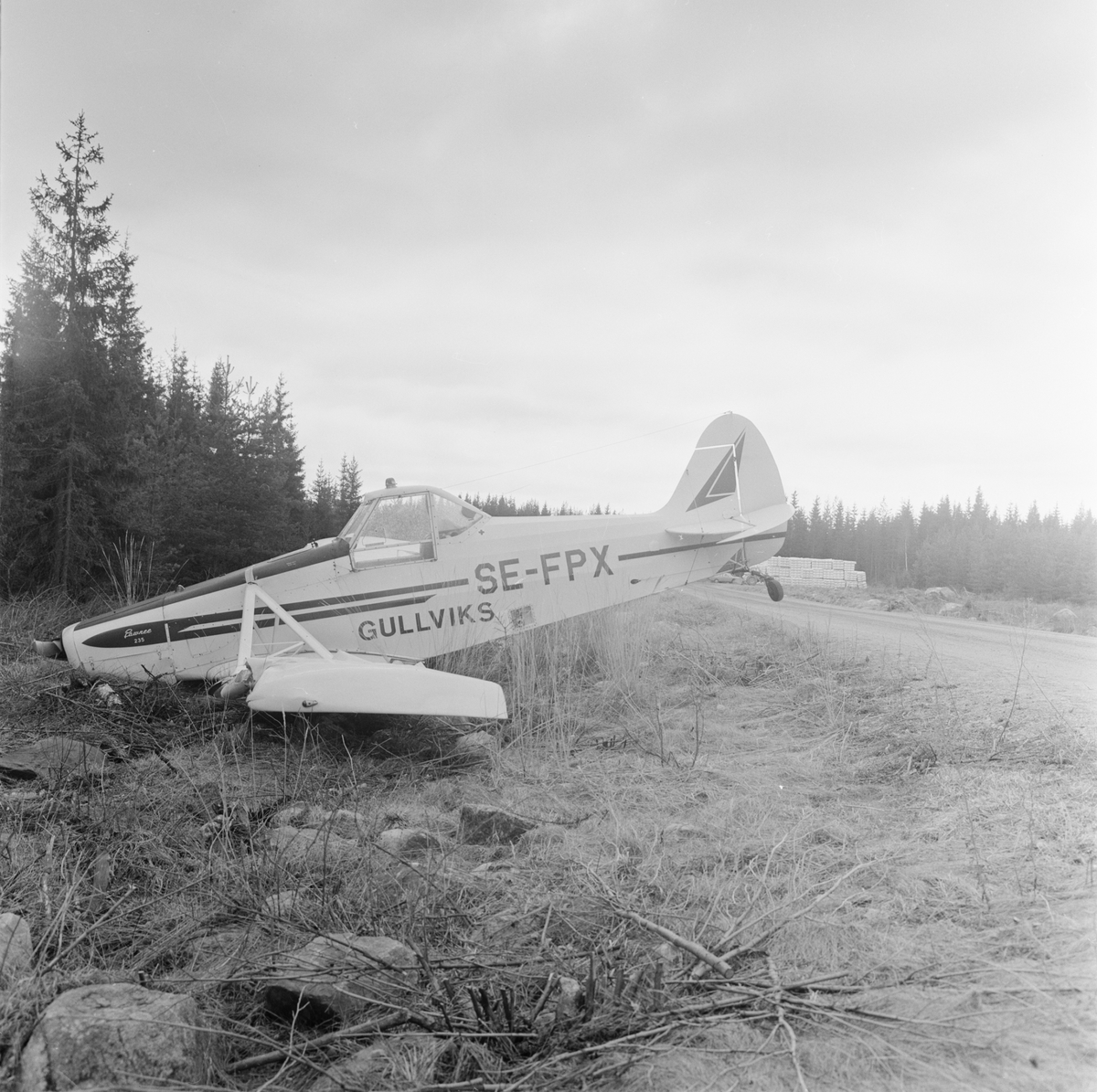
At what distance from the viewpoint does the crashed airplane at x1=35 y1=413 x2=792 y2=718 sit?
6.44 metres

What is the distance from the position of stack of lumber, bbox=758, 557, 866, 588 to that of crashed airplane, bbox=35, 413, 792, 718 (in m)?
34.7

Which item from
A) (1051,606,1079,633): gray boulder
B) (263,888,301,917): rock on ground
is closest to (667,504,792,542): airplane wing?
(263,888,301,917): rock on ground

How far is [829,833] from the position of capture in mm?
3291

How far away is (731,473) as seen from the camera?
30.1 ft

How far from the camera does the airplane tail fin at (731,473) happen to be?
9039 millimetres

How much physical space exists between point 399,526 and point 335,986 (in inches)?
226

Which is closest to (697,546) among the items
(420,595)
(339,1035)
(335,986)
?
(420,595)

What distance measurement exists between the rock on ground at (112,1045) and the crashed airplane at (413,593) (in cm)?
356

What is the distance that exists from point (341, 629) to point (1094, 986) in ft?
20.9

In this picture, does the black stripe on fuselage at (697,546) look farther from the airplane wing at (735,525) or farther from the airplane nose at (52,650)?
the airplane nose at (52,650)

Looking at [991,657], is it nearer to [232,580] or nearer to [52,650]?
[232,580]

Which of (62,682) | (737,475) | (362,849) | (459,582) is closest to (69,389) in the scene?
(62,682)

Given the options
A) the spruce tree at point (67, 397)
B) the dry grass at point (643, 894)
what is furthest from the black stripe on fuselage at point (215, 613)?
the spruce tree at point (67, 397)

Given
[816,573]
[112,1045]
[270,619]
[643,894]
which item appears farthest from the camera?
[816,573]
